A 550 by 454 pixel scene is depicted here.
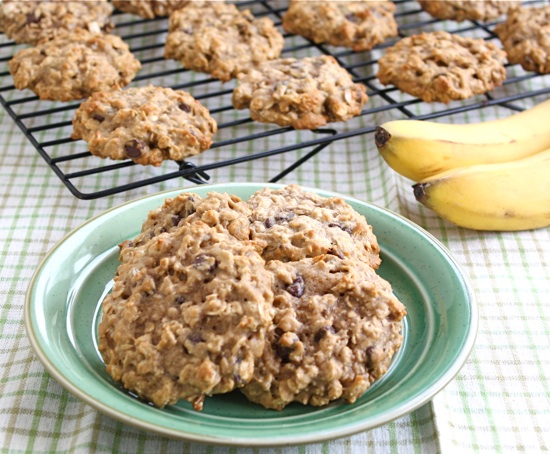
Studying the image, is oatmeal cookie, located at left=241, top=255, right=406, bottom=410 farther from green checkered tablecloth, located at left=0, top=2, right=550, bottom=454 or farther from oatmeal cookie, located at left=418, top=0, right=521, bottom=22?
oatmeal cookie, located at left=418, top=0, right=521, bottom=22

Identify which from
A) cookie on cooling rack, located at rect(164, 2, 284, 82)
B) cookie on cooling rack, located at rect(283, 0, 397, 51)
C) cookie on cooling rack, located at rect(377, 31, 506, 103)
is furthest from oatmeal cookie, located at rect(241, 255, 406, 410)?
cookie on cooling rack, located at rect(283, 0, 397, 51)

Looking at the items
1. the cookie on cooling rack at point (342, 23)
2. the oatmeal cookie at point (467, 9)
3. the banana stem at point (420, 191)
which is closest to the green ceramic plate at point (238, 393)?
the banana stem at point (420, 191)

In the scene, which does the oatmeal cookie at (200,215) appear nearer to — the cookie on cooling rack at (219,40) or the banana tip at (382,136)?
the banana tip at (382,136)

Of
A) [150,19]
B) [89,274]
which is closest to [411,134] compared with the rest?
[89,274]

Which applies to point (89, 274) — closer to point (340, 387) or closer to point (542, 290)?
point (340, 387)

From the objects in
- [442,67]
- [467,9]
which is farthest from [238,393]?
[467,9]

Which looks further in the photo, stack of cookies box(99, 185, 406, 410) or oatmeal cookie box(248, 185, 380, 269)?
oatmeal cookie box(248, 185, 380, 269)
